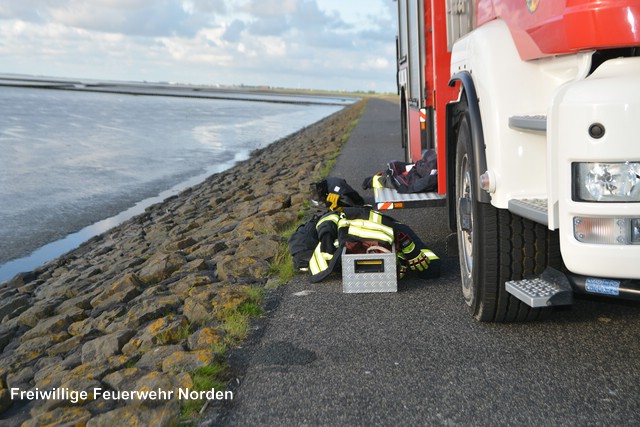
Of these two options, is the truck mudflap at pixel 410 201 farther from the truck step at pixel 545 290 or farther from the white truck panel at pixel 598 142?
the white truck panel at pixel 598 142

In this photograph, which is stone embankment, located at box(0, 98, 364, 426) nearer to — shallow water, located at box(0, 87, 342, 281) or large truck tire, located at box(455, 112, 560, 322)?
shallow water, located at box(0, 87, 342, 281)

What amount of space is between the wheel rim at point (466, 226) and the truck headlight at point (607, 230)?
1262 millimetres

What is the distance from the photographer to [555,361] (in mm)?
3740

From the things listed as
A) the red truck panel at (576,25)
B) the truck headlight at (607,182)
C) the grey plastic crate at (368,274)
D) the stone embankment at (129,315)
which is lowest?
the stone embankment at (129,315)

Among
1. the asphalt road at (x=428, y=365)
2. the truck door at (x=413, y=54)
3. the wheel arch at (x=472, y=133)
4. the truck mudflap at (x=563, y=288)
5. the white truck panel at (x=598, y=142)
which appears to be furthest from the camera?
the truck door at (x=413, y=54)

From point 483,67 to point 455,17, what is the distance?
1.68 meters

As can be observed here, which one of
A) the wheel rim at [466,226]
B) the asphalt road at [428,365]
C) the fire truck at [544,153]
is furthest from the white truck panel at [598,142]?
the wheel rim at [466,226]

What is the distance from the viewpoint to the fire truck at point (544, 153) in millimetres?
2824

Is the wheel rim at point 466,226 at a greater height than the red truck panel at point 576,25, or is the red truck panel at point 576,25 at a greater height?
the red truck panel at point 576,25

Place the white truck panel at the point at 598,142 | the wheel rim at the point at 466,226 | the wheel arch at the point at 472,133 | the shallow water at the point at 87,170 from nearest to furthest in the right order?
the white truck panel at the point at 598,142 < the wheel arch at the point at 472,133 < the wheel rim at the point at 466,226 < the shallow water at the point at 87,170

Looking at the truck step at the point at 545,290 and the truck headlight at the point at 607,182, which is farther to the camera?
the truck step at the point at 545,290

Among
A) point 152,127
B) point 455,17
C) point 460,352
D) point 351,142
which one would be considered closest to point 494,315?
A: point 460,352

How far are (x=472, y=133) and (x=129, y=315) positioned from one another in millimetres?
3014

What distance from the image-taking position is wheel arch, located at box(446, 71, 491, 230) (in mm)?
3842
